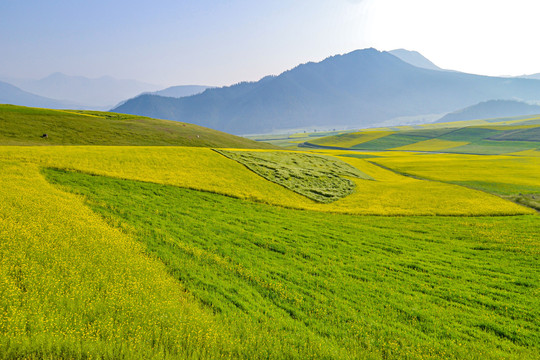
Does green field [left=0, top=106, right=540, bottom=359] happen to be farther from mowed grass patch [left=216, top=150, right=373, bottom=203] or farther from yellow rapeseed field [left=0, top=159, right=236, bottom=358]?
mowed grass patch [left=216, top=150, right=373, bottom=203]

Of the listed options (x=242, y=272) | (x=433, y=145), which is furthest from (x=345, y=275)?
(x=433, y=145)

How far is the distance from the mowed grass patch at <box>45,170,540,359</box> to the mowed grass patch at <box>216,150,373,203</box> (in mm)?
14172

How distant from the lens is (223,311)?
10656 millimetres

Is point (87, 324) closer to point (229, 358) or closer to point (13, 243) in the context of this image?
point (229, 358)

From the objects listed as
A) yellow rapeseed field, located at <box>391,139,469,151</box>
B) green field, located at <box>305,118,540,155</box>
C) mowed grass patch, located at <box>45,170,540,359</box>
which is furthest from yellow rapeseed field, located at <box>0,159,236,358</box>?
yellow rapeseed field, located at <box>391,139,469,151</box>

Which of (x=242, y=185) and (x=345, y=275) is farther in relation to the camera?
(x=242, y=185)

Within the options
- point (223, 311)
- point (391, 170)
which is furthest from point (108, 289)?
point (391, 170)

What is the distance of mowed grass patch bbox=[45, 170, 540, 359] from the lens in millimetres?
10125

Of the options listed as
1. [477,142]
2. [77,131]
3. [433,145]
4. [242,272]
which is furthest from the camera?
[433,145]

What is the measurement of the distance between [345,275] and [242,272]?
6.24 m

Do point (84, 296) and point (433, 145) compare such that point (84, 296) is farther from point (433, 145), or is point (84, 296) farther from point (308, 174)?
point (433, 145)

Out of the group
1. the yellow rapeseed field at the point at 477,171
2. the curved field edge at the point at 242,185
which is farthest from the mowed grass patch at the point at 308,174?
the yellow rapeseed field at the point at 477,171

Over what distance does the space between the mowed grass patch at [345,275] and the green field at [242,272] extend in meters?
0.09

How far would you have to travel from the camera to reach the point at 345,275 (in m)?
15.7
